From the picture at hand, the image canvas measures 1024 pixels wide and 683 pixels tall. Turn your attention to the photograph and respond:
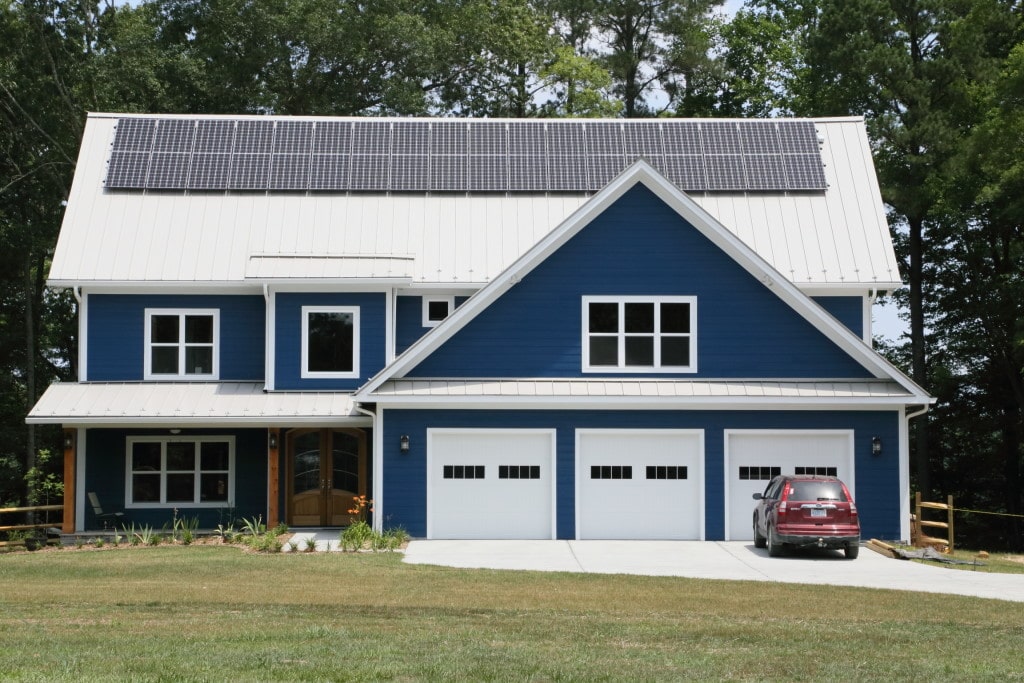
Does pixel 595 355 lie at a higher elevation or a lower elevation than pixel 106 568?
higher

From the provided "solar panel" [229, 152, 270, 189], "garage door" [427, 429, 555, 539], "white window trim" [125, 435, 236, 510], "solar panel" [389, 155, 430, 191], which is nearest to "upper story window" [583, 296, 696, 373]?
"garage door" [427, 429, 555, 539]

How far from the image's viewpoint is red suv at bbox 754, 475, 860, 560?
2319 cm

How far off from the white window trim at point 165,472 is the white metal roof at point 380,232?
3.46 metres

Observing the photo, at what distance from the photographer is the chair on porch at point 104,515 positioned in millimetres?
29172

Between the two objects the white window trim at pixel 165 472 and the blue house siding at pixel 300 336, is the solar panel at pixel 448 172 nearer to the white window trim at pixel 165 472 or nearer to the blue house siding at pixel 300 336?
the blue house siding at pixel 300 336

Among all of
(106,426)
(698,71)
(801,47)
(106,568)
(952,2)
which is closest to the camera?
(106,568)

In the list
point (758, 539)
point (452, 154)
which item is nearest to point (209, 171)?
point (452, 154)

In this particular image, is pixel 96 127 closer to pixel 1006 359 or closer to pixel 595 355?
pixel 595 355

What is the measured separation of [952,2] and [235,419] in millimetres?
25485

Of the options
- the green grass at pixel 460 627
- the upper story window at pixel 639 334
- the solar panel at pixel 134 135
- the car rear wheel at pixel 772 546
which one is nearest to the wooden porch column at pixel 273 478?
the green grass at pixel 460 627

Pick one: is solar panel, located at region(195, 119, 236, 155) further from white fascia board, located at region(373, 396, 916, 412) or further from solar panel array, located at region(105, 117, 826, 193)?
white fascia board, located at region(373, 396, 916, 412)

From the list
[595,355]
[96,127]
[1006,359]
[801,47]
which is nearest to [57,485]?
[96,127]

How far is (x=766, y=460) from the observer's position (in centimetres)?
2711

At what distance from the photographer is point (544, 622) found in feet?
51.8
